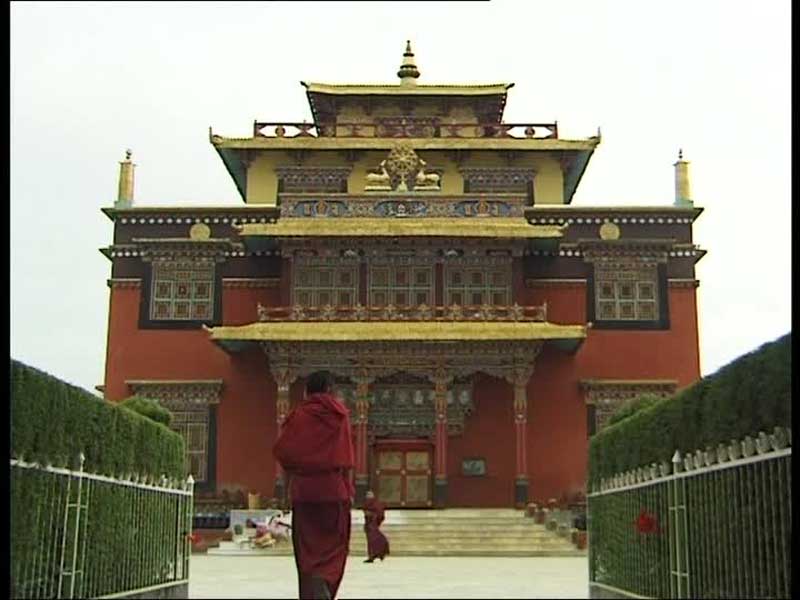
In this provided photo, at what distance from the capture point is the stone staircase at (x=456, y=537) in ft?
58.4

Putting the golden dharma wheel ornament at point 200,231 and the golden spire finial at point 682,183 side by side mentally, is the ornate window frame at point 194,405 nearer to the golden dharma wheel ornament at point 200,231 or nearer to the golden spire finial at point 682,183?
the golden dharma wheel ornament at point 200,231

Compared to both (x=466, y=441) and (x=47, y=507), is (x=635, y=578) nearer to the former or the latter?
(x=47, y=507)

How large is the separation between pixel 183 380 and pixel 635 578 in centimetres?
1669

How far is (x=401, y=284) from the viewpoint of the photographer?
2372 centimetres

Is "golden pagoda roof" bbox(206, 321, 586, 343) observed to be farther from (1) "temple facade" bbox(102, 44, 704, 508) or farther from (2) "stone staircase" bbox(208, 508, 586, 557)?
(2) "stone staircase" bbox(208, 508, 586, 557)

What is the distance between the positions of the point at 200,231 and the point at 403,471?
23.2 feet

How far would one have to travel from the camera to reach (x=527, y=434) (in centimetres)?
2316

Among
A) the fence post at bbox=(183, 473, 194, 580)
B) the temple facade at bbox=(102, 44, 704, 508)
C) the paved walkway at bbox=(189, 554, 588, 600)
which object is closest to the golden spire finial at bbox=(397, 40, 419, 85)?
the temple facade at bbox=(102, 44, 704, 508)

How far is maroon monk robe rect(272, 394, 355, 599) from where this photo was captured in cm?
613

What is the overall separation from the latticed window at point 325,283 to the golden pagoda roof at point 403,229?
0.92 meters

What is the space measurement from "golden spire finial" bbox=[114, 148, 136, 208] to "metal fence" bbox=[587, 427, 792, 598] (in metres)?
18.0

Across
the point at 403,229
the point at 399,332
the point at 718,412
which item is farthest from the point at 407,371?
the point at 718,412

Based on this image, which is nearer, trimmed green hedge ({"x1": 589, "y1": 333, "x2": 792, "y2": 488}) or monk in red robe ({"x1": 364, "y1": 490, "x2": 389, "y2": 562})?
trimmed green hedge ({"x1": 589, "y1": 333, "x2": 792, "y2": 488})

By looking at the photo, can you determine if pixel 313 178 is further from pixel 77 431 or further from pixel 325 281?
pixel 77 431
